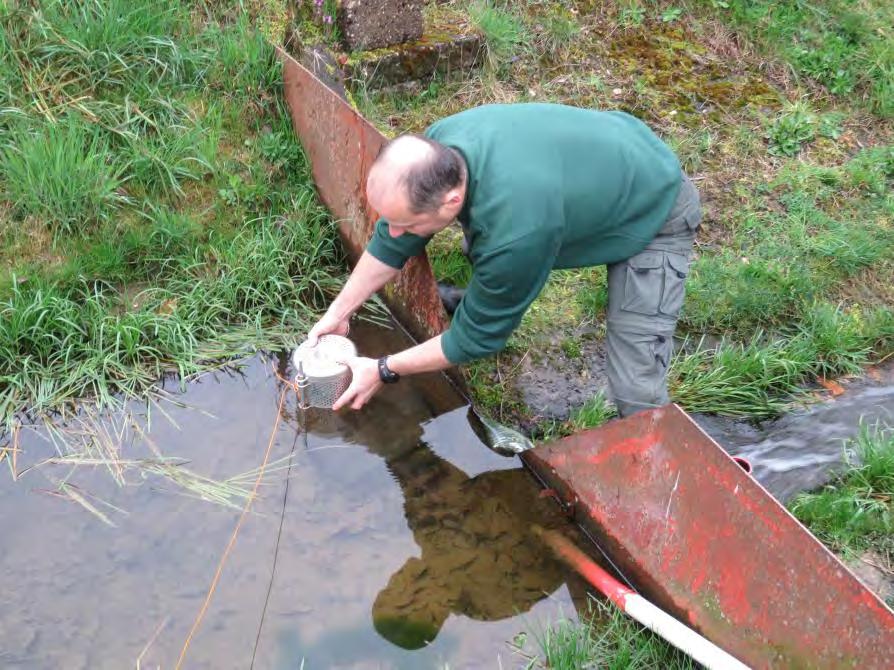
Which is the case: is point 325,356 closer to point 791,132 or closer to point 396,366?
point 396,366

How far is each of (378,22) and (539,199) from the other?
3.13 metres

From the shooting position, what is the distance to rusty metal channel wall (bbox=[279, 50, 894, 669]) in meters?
2.40

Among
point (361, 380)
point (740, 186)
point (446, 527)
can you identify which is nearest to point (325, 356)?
point (361, 380)

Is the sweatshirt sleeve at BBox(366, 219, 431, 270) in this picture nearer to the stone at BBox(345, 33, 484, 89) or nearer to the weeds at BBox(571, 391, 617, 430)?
→ the weeds at BBox(571, 391, 617, 430)

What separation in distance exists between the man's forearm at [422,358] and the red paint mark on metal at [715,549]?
25.6 inches

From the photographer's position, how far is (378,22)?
5.27 m

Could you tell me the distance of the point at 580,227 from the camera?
3002 millimetres

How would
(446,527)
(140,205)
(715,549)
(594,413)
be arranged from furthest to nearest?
1. (140,205)
2. (594,413)
3. (446,527)
4. (715,549)

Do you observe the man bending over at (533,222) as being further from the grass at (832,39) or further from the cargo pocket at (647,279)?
the grass at (832,39)

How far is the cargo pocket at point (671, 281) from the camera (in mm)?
3248

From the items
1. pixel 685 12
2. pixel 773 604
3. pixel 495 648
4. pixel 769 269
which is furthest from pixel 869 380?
pixel 685 12

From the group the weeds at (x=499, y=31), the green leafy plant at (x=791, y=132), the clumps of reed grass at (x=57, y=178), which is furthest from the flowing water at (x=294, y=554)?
the green leafy plant at (x=791, y=132)

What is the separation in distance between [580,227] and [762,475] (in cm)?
156

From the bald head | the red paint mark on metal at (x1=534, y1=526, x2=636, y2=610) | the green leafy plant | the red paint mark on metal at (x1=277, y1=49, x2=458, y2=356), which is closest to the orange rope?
the red paint mark on metal at (x1=277, y1=49, x2=458, y2=356)
